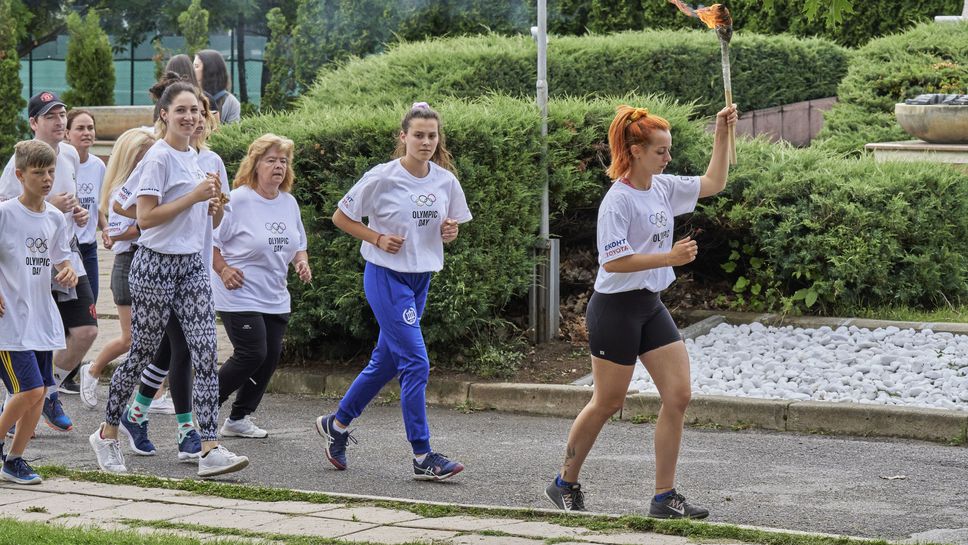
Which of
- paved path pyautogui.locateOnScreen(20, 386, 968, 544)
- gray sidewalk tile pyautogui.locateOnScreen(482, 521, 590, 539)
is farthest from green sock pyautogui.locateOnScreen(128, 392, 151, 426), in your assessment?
gray sidewalk tile pyautogui.locateOnScreen(482, 521, 590, 539)

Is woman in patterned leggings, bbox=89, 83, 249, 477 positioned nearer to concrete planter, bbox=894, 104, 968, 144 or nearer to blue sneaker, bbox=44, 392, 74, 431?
blue sneaker, bbox=44, 392, 74, 431

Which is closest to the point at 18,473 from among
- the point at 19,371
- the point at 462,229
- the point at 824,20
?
the point at 19,371

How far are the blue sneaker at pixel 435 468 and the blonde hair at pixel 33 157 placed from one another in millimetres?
2219

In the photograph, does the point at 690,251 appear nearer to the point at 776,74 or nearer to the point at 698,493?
the point at 698,493

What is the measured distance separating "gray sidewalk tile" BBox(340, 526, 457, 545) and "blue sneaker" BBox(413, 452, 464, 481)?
1.24 m

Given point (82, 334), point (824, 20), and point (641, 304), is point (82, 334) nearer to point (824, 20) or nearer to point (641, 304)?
point (641, 304)

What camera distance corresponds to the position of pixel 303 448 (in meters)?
7.52

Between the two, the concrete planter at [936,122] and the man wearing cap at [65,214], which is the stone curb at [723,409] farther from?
the concrete planter at [936,122]

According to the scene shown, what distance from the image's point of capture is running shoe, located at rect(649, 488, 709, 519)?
5.62 metres

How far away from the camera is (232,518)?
18.1ft

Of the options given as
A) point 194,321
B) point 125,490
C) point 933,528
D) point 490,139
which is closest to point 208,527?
point 125,490

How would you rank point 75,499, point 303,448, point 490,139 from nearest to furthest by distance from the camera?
point 75,499, point 303,448, point 490,139

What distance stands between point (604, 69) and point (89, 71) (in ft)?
53.4

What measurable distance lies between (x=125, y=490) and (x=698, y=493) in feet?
8.28
